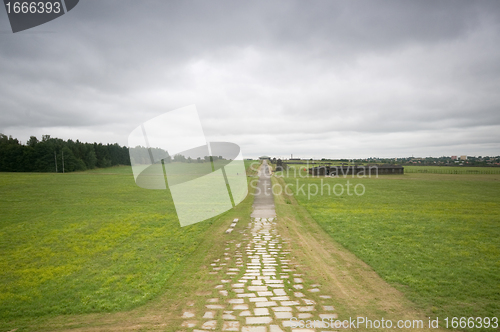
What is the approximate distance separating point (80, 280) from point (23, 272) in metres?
2.49

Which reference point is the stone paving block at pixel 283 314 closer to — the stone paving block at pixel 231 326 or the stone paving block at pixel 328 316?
the stone paving block at pixel 328 316

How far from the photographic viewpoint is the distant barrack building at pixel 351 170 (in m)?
59.9

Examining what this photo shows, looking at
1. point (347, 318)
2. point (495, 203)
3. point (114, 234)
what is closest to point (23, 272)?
point (114, 234)

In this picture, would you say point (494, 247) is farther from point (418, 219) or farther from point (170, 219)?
point (170, 219)

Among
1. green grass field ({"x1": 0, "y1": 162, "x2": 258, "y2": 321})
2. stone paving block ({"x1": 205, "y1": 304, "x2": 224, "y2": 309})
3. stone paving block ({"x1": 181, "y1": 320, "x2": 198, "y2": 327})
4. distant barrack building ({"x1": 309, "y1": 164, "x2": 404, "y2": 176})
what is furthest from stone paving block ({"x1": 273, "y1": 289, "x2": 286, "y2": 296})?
distant barrack building ({"x1": 309, "y1": 164, "x2": 404, "y2": 176})

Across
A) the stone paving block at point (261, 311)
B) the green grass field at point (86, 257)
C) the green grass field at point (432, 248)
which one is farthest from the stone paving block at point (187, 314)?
the green grass field at point (432, 248)

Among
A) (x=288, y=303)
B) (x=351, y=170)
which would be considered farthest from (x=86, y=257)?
(x=351, y=170)

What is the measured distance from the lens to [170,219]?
51.3ft

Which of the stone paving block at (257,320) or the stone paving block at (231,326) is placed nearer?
the stone paving block at (231,326)

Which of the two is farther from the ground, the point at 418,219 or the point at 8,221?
the point at 8,221

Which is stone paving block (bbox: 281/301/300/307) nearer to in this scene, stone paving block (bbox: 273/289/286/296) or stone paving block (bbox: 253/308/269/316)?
stone paving block (bbox: 273/289/286/296)

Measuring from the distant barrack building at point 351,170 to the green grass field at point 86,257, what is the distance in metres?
49.0

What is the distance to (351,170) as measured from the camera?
6359 cm

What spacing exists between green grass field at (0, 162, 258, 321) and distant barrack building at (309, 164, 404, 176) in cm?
4902
